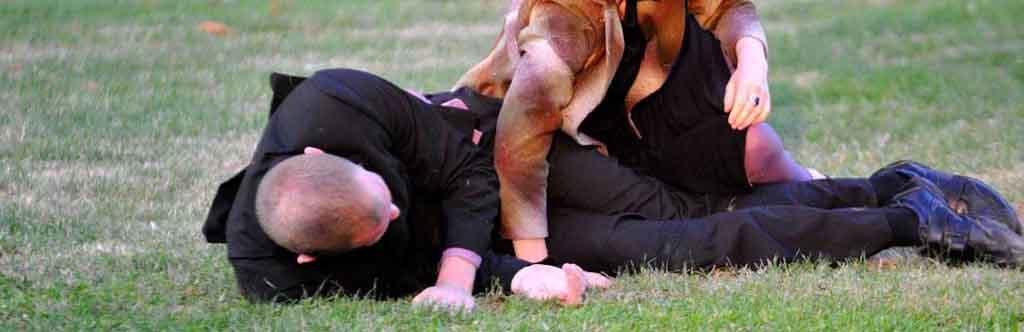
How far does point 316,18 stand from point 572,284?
301 inches

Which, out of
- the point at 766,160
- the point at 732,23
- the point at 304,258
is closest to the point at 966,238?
the point at 766,160

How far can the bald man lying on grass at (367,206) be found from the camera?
11.1 ft

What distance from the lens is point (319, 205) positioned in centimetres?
332

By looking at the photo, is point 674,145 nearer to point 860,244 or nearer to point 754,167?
point 754,167

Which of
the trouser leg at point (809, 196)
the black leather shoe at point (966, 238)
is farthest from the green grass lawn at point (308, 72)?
the trouser leg at point (809, 196)

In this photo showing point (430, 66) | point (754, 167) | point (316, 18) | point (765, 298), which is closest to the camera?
point (765, 298)

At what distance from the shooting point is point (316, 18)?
11.0 metres

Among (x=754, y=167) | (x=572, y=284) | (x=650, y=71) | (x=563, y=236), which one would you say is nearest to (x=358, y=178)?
(x=572, y=284)

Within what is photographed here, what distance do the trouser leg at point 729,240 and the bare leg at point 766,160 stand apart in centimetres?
25

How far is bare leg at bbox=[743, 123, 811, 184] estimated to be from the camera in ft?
14.3

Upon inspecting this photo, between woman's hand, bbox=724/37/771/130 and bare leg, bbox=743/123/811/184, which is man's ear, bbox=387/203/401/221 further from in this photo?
bare leg, bbox=743/123/811/184

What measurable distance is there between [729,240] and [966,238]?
2.26ft

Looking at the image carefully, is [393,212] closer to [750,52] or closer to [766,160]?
[750,52]

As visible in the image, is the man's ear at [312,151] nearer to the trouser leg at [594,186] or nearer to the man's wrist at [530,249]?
the man's wrist at [530,249]
